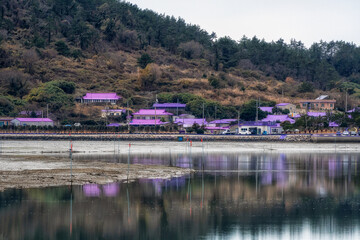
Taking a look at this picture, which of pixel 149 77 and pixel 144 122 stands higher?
pixel 149 77

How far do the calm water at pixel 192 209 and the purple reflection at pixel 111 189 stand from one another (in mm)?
66

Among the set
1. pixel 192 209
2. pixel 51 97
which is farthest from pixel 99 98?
pixel 192 209

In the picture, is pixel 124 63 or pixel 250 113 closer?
pixel 250 113

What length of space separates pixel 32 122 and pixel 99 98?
26811 millimetres

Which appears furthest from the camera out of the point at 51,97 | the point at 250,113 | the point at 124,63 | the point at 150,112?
the point at 124,63

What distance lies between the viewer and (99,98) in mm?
124562

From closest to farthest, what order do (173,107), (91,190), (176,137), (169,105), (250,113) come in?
(91,190) < (176,137) < (250,113) < (173,107) < (169,105)

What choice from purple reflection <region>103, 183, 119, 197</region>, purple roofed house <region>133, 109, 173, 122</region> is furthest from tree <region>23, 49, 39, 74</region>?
purple reflection <region>103, 183, 119, 197</region>

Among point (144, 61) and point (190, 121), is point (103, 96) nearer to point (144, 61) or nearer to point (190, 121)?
point (190, 121)

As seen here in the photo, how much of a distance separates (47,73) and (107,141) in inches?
2376

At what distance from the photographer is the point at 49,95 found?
11881 cm

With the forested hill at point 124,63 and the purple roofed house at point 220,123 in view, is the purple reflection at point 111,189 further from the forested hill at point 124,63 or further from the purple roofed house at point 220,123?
the forested hill at point 124,63

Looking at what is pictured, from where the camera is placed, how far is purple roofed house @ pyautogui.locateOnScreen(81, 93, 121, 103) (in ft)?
408

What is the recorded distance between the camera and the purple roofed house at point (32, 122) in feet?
325
